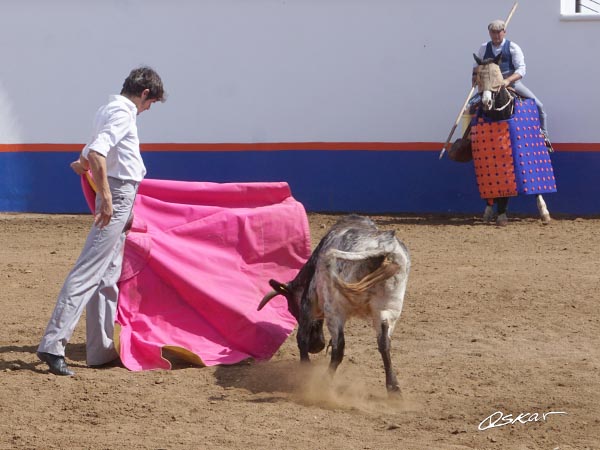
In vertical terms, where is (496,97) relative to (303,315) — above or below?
above

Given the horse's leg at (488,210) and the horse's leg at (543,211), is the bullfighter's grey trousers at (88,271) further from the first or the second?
the horse's leg at (543,211)

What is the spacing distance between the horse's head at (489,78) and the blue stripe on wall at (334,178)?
1.29m

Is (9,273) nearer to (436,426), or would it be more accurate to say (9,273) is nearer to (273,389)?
(273,389)

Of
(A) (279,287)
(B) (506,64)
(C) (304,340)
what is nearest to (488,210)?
(B) (506,64)

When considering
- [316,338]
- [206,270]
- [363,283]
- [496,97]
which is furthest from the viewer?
[496,97]

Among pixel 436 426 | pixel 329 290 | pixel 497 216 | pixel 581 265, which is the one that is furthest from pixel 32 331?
pixel 497 216

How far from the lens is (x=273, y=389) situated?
5.62 metres

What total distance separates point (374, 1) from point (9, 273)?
498 cm

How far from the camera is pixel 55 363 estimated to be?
18.8ft

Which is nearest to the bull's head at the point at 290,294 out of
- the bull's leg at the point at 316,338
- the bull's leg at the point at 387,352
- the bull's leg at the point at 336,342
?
the bull's leg at the point at 316,338

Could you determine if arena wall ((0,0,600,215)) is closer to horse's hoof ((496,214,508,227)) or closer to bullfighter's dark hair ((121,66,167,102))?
horse's hoof ((496,214,508,227))

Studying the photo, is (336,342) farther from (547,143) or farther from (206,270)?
(547,143)
